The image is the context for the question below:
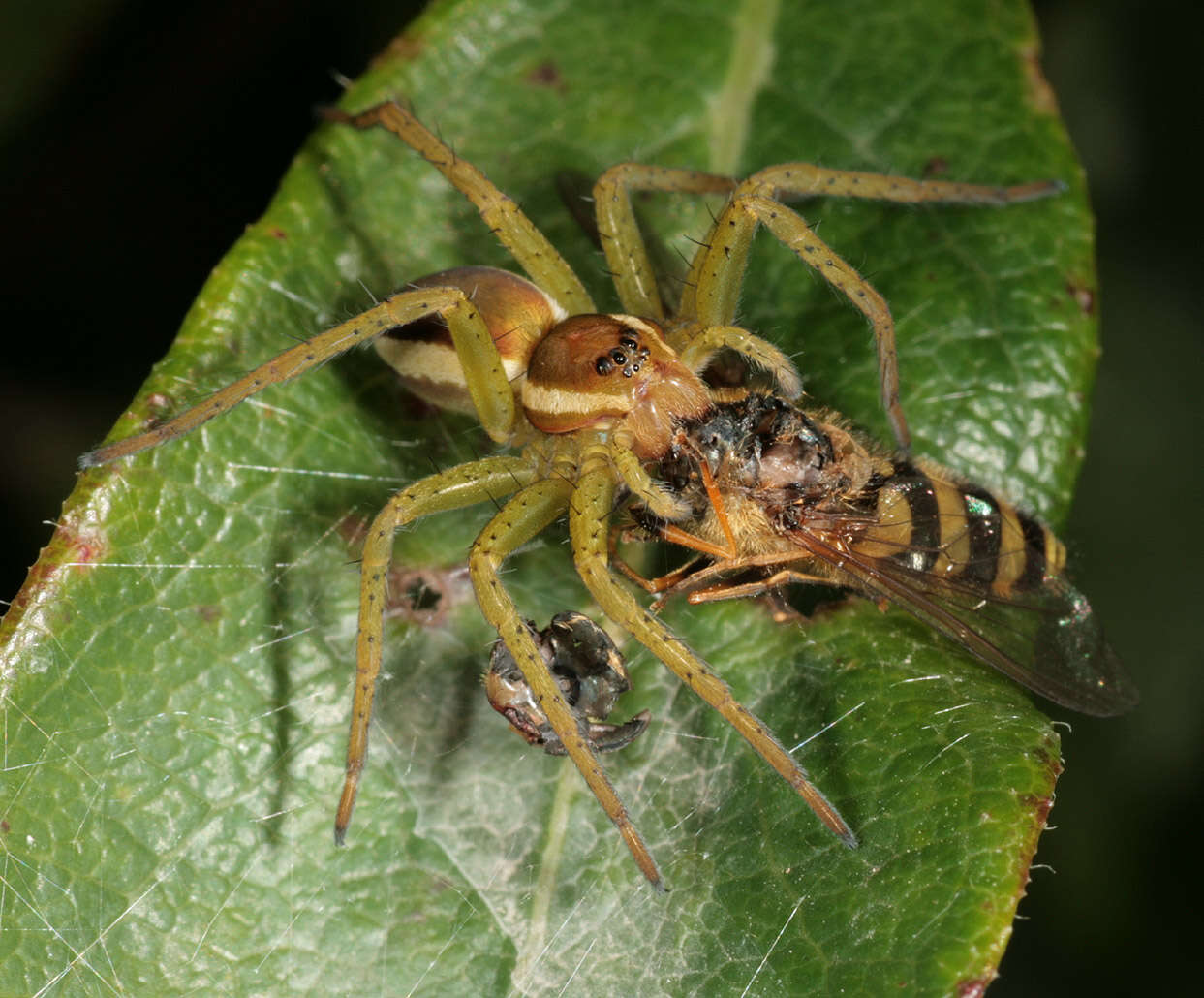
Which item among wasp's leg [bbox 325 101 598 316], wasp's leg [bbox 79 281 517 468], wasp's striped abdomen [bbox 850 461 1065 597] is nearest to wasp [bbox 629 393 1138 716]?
wasp's striped abdomen [bbox 850 461 1065 597]

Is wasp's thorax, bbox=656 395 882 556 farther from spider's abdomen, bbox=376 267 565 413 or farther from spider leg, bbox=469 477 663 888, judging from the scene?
spider's abdomen, bbox=376 267 565 413

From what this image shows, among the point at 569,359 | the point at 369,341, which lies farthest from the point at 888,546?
the point at 369,341

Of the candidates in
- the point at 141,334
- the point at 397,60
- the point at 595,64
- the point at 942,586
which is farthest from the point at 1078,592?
the point at 141,334

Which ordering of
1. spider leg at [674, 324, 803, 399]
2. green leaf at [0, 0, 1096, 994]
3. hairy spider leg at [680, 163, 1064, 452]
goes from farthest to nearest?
1. hairy spider leg at [680, 163, 1064, 452]
2. spider leg at [674, 324, 803, 399]
3. green leaf at [0, 0, 1096, 994]

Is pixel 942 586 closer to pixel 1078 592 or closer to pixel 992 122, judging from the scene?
pixel 1078 592

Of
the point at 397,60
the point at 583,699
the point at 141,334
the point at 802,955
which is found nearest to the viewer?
the point at 802,955

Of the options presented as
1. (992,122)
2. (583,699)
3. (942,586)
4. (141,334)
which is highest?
(141,334)
